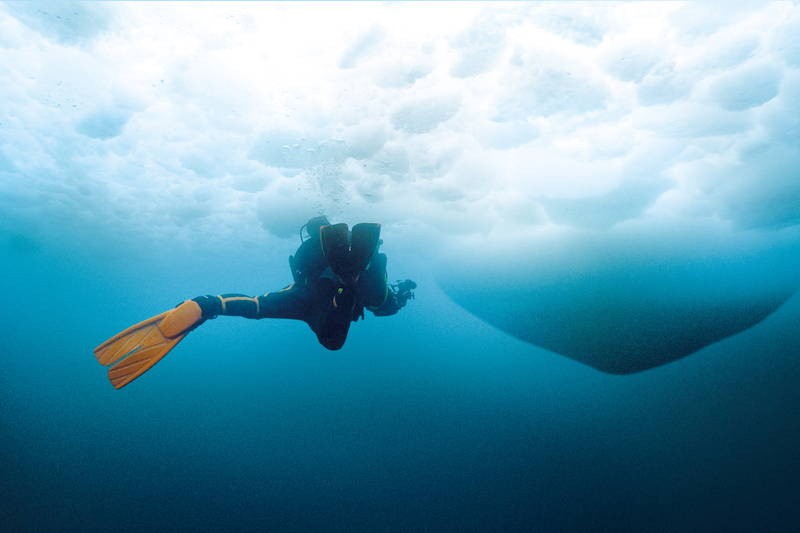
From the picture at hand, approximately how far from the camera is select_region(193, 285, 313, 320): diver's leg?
2984 mm

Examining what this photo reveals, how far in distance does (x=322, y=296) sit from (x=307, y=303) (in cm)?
22

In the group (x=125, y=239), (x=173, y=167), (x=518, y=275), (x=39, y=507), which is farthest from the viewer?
(x=125, y=239)

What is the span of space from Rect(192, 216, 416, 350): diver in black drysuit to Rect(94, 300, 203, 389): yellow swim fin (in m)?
0.17

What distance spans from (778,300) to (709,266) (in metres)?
3.08

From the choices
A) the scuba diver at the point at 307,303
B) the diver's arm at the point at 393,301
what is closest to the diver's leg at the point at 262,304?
the scuba diver at the point at 307,303

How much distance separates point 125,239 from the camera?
21.1m

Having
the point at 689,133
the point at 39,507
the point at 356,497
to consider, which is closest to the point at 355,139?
the point at 689,133

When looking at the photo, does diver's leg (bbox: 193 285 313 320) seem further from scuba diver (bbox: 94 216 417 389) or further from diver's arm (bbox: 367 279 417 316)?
diver's arm (bbox: 367 279 417 316)

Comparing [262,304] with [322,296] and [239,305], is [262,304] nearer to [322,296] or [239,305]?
[239,305]

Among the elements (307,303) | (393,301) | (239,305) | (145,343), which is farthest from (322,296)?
(145,343)

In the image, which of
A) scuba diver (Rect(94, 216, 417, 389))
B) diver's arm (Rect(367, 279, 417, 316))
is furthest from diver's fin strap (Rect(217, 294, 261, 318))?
diver's arm (Rect(367, 279, 417, 316))

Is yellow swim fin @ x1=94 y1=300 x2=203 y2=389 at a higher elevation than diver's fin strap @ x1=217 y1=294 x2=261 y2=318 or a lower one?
lower

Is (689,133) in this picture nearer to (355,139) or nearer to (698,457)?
(698,457)

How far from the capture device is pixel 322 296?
10.9ft
